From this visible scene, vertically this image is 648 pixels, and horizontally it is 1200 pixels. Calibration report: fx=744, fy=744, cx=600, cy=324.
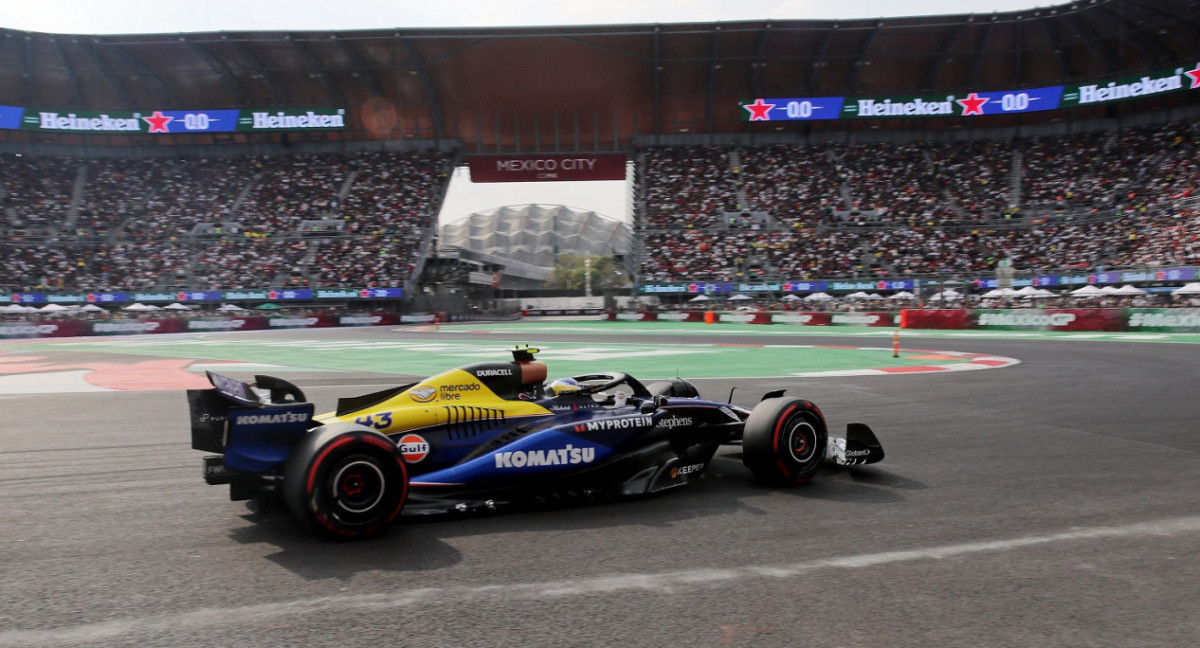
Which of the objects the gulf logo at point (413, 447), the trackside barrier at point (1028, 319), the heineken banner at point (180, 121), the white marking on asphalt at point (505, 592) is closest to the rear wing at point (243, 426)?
the gulf logo at point (413, 447)

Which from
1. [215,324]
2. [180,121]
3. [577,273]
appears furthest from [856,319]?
[577,273]

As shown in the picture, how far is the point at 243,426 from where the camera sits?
4.36m

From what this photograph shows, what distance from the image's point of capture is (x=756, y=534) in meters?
4.47

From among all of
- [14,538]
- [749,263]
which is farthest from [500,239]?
[14,538]

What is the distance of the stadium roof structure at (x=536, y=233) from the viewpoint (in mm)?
137625

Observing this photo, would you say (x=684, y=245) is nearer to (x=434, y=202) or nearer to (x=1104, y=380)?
(x=434, y=202)

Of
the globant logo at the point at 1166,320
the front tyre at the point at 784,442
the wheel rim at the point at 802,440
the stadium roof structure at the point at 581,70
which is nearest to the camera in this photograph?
the front tyre at the point at 784,442

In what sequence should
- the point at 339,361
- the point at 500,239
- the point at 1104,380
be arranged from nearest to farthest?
the point at 1104,380, the point at 339,361, the point at 500,239

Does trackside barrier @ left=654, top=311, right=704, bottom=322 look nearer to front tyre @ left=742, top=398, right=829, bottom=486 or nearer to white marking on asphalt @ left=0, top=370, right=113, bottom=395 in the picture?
white marking on asphalt @ left=0, top=370, right=113, bottom=395

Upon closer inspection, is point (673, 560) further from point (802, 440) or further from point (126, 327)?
point (126, 327)

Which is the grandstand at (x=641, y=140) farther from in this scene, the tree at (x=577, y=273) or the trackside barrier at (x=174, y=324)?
the tree at (x=577, y=273)

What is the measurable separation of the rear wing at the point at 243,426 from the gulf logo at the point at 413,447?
69cm

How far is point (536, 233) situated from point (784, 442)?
450 feet

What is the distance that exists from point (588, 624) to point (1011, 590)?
207 cm
